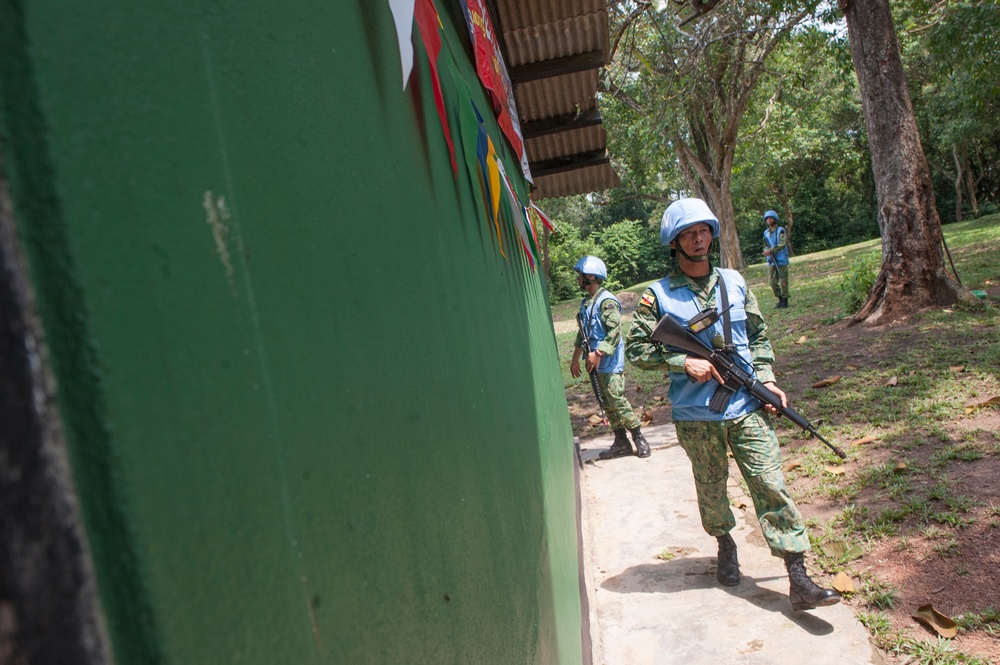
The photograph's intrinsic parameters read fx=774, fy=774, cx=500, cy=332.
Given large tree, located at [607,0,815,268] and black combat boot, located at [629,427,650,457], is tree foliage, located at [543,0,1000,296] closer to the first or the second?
large tree, located at [607,0,815,268]

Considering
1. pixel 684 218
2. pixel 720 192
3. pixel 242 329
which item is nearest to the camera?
pixel 242 329

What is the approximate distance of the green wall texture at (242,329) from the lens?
404 mm

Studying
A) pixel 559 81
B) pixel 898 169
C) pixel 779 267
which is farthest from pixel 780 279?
pixel 559 81

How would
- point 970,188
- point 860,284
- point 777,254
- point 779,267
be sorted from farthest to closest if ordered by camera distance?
point 970,188, point 779,267, point 777,254, point 860,284

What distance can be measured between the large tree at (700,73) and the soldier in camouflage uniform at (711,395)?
5.02 metres

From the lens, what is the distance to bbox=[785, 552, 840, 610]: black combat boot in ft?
11.8

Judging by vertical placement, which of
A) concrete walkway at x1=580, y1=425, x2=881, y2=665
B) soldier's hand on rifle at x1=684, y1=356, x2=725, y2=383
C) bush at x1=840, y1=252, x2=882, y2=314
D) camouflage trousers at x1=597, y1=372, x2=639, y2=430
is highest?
soldier's hand on rifle at x1=684, y1=356, x2=725, y2=383

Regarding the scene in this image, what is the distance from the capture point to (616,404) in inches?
277

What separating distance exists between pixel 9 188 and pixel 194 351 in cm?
16

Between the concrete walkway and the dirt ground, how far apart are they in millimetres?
318

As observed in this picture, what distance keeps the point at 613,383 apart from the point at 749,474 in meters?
3.28

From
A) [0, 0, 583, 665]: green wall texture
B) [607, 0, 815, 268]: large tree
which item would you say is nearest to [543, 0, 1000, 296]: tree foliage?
[607, 0, 815, 268]: large tree

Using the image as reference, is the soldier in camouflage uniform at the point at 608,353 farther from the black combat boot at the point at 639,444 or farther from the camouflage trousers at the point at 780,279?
the camouflage trousers at the point at 780,279

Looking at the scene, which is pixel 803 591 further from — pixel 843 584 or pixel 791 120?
pixel 791 120
